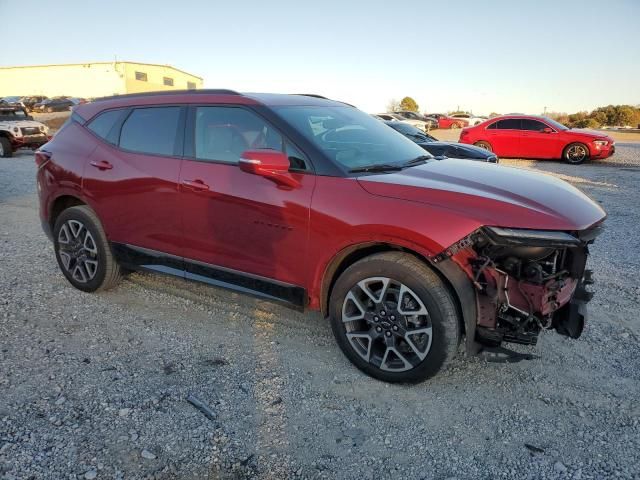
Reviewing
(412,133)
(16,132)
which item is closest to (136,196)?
(412,133)

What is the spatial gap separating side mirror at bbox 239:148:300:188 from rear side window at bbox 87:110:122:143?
5.81 feet

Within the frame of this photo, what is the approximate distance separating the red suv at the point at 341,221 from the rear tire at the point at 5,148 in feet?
46.9

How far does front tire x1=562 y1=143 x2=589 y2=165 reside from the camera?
15.5m

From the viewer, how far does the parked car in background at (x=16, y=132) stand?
15840 mm

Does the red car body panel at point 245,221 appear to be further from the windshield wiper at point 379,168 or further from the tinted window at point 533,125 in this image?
the tinted window at point 533,125

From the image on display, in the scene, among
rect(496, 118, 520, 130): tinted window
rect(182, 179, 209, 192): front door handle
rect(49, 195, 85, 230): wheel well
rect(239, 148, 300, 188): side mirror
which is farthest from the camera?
rect(496, 118, 520, 130): tinted window

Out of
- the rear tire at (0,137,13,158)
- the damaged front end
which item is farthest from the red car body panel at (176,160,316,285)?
the rear tire at (0,137,13,158)

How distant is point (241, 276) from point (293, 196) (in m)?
0.79

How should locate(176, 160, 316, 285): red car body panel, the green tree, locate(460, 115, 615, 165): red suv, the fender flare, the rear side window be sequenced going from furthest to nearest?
the green tree < locate(460, 115, 615, 165): red suv < the rear side window < locate(176, 160, 316, 285): red car body panel < the fender flare

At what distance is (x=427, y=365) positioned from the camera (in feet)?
9.67

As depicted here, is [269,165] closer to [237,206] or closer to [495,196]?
[237,206]

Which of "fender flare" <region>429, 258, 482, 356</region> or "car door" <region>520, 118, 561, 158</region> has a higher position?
"car door" <region>520, 118, 561, 158</region>

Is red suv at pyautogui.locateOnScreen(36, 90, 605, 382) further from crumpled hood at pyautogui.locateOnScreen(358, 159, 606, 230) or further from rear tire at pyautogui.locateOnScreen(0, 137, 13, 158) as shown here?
rear tire at pyautogui.locateOnScreen(0, 137, 13, 158)

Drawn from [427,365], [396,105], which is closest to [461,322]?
[427,365]
